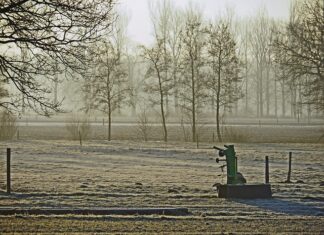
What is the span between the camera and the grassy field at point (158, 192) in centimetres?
1113

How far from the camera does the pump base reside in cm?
1548

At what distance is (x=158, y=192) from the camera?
16641 mm

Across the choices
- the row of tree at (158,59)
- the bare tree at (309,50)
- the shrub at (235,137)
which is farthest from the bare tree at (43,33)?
the shrub at (235,137)

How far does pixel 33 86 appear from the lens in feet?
49.8

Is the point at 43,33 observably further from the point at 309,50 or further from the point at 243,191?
the point at 309,50

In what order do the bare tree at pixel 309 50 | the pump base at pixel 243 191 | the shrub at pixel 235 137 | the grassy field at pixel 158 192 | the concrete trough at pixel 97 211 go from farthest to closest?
the shrub at pixel 235 137
the bare tree at pixel 309 50
the pump base at pixel 243 191
the concrete trough at pixel 97 211
the grassy field at pixel 158 192

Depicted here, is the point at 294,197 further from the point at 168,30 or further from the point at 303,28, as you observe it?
the point at 168,30

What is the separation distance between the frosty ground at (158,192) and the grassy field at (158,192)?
0.02 m

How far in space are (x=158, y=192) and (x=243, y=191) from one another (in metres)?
2.48

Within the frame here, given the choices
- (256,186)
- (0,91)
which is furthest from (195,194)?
(0,91)

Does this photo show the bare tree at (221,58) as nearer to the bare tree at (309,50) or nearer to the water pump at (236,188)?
the bare tree at (309,50)

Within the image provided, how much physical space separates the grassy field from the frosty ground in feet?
0.06

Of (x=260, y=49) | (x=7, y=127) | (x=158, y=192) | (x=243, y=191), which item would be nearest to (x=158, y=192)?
(x=158, y=192)

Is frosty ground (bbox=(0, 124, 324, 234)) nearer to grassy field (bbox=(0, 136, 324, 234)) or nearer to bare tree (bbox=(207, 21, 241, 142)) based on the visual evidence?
grassy field (bbox=(0, 136, 324, 234))
